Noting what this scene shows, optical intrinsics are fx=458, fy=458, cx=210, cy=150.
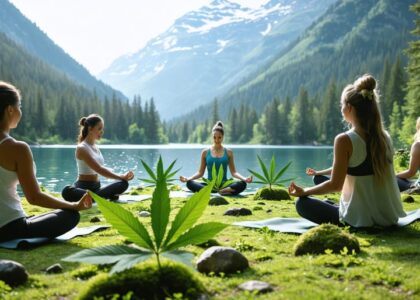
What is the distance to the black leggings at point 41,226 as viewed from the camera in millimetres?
5910

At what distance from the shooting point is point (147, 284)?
11.8 feet

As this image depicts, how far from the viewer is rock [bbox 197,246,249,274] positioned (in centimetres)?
433

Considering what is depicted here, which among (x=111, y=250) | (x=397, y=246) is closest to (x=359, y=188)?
(x=397, y=246)

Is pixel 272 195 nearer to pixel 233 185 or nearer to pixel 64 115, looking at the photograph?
pixel 233 185

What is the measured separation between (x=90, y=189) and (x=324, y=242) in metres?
7.40

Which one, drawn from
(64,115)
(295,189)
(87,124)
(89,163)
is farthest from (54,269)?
(64,115)

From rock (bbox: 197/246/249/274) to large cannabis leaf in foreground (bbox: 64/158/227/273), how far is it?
2.04ft

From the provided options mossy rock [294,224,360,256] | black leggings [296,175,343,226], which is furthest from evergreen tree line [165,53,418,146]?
mossy rock [294,224,360,256]

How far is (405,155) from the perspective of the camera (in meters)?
22.0

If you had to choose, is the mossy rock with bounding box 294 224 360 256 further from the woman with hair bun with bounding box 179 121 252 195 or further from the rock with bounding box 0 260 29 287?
the woman with hair bun with bounding box 179 121 252 195

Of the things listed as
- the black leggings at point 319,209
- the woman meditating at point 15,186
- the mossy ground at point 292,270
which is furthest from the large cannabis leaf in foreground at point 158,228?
the black leggings at point 319,209

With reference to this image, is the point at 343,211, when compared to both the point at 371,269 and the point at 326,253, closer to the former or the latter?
the point at 326,253

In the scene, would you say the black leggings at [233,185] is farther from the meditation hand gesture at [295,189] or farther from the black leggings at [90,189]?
the meditation hand gesture at [295,189]

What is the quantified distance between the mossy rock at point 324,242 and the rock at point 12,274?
2881 mm
